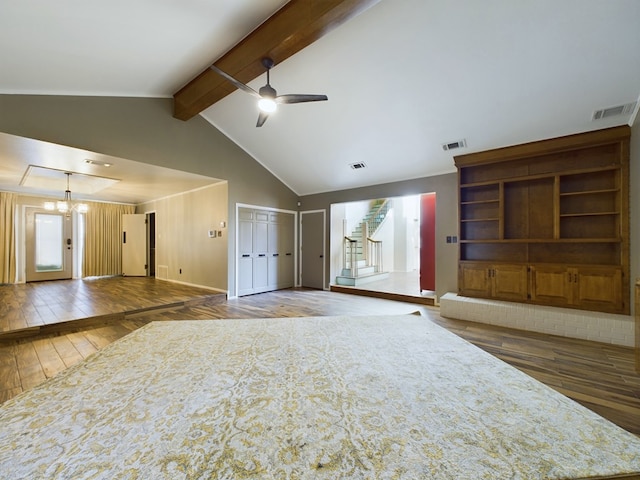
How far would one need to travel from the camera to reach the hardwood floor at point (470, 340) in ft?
6.77

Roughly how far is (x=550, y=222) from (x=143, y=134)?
646 centimetres

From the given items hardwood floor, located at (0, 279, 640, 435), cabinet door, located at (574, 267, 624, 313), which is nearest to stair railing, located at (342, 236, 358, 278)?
hardwood floor, located at (0, 279, 640, 435)

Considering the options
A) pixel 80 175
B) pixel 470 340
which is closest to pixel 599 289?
pixel 470 340

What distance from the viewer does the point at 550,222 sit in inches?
155

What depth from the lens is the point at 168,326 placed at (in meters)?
1.94

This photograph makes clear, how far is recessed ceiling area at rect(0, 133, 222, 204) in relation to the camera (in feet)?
12.0

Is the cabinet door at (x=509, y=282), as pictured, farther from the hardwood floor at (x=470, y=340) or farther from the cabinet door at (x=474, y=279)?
the hardwood floor at (x=470, y=340)

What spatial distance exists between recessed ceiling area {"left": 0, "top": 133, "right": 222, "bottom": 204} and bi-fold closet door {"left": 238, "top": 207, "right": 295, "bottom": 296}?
1.28 metres

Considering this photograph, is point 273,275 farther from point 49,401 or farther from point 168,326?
point 49,401

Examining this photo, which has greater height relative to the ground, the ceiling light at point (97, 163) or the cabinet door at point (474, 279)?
the ceiling light at point (97, 163)

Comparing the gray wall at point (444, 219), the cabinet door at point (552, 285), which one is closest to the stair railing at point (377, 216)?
the gray wall at point (444, 219)

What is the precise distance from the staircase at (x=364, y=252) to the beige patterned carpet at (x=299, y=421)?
5113 millimetres

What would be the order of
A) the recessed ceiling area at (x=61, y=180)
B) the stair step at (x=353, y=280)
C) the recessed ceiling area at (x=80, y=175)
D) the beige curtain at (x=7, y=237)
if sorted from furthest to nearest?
the stair step at (x=353, y=280), the beige curtain at (x=7, y=237), the recessed ceiling area at (x=61, y=180), the recessed ceiling area at (x=80, y=175)

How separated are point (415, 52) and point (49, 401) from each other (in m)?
4.01
